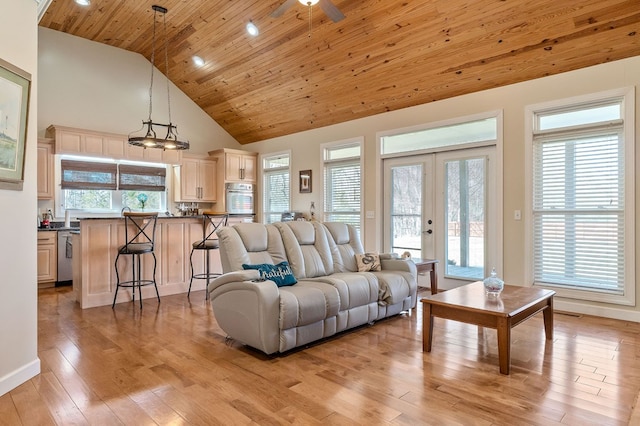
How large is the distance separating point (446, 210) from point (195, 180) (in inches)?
194

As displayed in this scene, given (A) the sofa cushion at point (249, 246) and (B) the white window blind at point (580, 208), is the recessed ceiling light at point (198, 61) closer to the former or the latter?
(A) the sofa cushion at point (249, 246)

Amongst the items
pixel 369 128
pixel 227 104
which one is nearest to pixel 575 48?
pixel 369 128

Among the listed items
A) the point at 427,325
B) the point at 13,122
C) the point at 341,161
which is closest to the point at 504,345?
the point at 427,325

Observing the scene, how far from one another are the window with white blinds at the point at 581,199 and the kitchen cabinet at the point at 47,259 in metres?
6.81

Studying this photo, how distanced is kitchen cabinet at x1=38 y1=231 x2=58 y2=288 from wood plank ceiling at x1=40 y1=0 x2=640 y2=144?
11.1 feet

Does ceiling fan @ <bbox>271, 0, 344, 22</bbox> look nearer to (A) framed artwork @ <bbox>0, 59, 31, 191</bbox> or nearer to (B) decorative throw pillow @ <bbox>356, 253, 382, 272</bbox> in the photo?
(A) framed artwork @ <bbox>0, 59, 31, 191</bbox>

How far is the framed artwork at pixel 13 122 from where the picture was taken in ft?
7.98

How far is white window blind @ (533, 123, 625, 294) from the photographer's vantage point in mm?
4207

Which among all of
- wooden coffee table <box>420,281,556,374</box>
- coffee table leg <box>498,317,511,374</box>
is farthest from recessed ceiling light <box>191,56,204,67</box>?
coffee table leg <box>498,317,511,374</box>

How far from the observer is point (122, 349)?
3252 millimetres

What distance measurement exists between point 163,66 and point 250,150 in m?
2.37

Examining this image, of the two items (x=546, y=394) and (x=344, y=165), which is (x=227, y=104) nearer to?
(x=344, y=165)

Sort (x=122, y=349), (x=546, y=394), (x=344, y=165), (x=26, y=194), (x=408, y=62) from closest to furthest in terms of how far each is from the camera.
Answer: (x=546, y=394)
(x=26, y=194)
(x=122, y=349)
(x=408, y=62)
(x=344, y=165)

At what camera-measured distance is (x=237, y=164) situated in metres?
8.18
